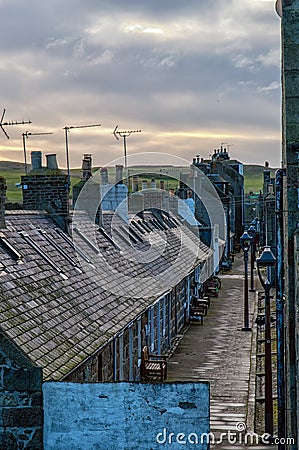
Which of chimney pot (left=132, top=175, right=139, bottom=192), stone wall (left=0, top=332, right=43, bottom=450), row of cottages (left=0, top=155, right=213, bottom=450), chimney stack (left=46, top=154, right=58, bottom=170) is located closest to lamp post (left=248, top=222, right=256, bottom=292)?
row of cottages (left=0, top=155, right=213, bottom=450)

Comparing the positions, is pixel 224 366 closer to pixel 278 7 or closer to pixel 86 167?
pixel 86 167

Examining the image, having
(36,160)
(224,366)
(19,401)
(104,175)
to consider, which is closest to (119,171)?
(104,175)

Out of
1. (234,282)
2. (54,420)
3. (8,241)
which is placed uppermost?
(8,241)

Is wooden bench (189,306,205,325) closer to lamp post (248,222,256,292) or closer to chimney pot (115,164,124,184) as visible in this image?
A: lamp post (248,222,256,292)

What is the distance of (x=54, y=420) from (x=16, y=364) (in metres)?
0.90

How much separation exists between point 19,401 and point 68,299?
439 centimetres

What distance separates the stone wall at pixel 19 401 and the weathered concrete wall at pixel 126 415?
0.44 feet

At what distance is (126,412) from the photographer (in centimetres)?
897

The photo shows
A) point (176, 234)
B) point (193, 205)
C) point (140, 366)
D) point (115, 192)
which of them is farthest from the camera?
point (193, 205)

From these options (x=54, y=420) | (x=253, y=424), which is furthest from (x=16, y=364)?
(x=253, y=424)

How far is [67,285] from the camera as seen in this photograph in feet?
46.1

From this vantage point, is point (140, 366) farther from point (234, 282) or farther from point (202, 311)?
point (234, 282)

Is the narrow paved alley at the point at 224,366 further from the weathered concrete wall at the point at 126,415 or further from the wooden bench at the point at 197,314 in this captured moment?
the weathered concrete wall at the point at 126,415

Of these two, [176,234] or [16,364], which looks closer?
[16,364]
